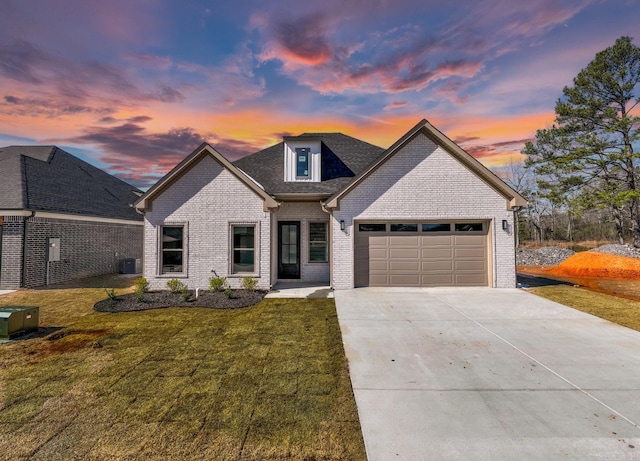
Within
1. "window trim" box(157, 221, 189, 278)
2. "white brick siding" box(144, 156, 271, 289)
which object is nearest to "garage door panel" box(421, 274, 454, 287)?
"white brick siding" box(144, 156, 271, 289)

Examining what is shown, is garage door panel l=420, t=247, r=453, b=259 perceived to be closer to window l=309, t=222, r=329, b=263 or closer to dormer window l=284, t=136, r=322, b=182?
window l=309, t=222, r=329, b=263

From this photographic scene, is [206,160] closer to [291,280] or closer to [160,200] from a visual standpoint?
[160,200]

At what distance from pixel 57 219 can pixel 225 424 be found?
14996 millimetres

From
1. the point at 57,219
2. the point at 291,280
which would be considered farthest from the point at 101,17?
the point at 291,280

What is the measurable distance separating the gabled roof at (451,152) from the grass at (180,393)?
19.9 feet

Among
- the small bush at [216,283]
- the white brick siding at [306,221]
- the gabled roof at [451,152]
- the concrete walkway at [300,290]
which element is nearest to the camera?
the concrete walkway at [300,290]

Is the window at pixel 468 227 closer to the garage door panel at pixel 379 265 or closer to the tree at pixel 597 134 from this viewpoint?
the garage door panel at pixel 379 265

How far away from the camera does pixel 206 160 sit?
1208cm

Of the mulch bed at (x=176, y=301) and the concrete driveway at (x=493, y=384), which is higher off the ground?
the mulch bed at (x=176, y=301)

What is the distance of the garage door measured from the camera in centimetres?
1221

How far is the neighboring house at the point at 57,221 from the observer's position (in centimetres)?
1213

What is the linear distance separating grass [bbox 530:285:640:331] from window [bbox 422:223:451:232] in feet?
13.3

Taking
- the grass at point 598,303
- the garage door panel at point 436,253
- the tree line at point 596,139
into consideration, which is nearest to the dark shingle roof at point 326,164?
the garage door panel at point 436,253

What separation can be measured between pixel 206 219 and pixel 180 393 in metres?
8.65
